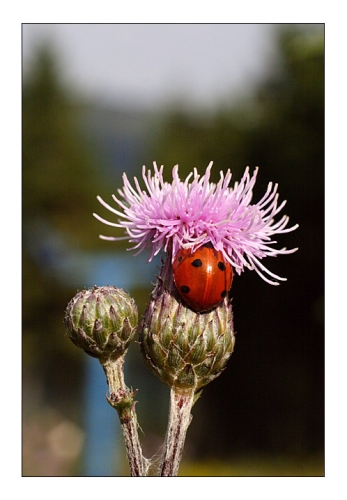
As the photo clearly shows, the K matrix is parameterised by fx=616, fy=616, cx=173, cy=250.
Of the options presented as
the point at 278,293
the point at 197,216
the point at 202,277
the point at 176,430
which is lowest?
the point at 278,293

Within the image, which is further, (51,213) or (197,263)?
(51,213)

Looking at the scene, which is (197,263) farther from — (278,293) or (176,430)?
(278,293)

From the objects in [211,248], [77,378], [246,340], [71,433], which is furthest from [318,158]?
[211,248]

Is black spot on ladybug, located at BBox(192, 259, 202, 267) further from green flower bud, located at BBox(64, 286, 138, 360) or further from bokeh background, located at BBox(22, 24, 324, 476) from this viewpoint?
bokeh background, located at BBox(22, 24, 324, 476)

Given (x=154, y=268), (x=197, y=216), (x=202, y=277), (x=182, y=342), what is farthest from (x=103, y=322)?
(x=154, y=268)

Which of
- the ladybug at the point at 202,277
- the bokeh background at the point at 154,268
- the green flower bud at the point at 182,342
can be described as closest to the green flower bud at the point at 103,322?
the green flower bud at the point at 182,342

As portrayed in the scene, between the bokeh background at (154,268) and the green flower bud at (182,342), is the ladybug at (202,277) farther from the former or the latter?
the bokeh background at (154,268)

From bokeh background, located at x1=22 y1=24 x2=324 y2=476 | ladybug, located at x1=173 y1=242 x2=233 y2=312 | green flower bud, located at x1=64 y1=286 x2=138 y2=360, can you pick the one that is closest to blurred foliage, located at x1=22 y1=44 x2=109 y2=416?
bokeh background, located at x1=22 y1=24 x2=324 y2=476
